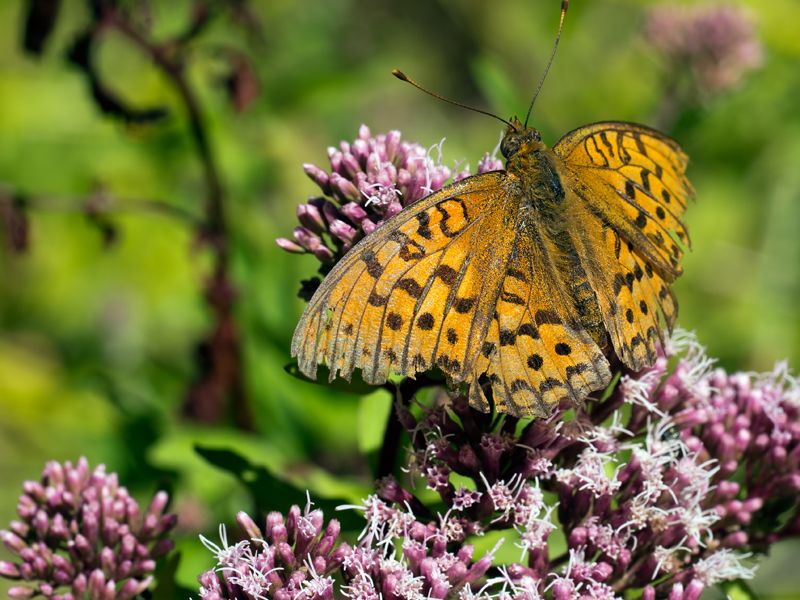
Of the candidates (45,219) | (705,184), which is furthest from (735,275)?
(45,219)

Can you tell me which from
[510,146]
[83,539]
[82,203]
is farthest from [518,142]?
[82,203]

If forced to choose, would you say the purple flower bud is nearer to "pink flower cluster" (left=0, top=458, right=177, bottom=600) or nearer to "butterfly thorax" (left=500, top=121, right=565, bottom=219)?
"butterfly thorax" (left=500, top=121, right=565, bottom=219)

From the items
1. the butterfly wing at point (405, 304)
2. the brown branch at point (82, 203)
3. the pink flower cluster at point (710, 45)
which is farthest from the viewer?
the pink flower cluster at point (710, 45)

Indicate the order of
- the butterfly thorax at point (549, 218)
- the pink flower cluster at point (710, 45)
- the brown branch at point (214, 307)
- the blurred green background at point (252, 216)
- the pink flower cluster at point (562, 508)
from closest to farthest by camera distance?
the pink flower cluster at point (562, 508) → the butterfly thorax at point (549, 218) → the brown branch at point (214, 307) → the blurred green background at point (252, 216) → the pink flower cluster at point (710, 45)

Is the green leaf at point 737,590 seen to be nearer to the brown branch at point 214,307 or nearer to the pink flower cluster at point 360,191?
the pink flower cluster at point 360,191

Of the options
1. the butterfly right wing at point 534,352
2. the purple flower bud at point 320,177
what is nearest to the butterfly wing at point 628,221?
the butterfly right wing at point 534,352

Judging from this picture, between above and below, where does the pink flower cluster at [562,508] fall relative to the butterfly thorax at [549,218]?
below

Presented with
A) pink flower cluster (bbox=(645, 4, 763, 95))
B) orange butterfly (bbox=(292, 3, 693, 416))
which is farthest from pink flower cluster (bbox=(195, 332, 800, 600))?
pink flower cluster (bbox=(645, 4, 763, 95))
